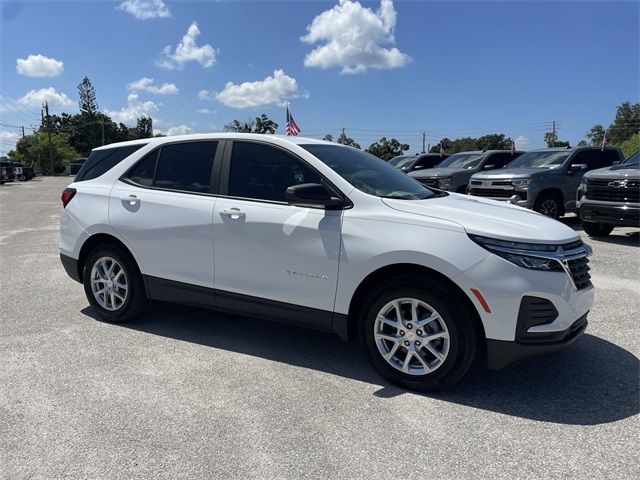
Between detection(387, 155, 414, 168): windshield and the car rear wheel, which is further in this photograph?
detection(387, 155, 414, 168): windshield

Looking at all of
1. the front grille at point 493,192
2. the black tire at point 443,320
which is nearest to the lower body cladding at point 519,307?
the black tire at point 443,320

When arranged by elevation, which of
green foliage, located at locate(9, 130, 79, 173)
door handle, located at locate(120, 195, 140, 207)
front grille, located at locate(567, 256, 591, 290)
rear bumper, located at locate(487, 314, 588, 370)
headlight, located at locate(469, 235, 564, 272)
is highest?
green foliage, located at locate(9, 130, 79, 173)

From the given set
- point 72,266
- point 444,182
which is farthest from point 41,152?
point 72,266

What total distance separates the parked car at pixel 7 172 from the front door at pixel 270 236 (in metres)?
43.0

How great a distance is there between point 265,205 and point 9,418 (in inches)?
87.3

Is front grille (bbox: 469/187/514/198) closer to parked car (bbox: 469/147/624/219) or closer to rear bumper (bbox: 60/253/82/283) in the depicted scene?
parked car (bbox: 469/147/624/219)

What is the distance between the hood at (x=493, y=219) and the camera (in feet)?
10.7

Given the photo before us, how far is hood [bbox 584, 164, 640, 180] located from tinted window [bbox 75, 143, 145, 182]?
8110 millimetres

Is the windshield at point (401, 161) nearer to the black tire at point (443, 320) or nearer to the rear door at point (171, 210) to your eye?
the rear door at point (171, 210)

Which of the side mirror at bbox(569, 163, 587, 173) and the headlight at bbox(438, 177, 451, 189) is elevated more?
the side mirror at bbox(569, 163, 587, 173)

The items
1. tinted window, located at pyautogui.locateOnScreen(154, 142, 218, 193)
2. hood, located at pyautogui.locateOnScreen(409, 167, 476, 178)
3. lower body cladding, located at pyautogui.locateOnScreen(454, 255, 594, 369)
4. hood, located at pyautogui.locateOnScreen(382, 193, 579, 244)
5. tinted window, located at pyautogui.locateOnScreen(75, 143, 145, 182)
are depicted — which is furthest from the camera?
hood, located at pyautogui.locateOnScreen(409, 167, 476, 178)

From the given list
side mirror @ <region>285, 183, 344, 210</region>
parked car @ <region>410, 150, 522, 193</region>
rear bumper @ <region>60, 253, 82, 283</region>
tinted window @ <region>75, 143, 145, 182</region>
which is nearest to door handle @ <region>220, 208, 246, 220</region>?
side mirror @ <region>285, 183, 344, 210</region>

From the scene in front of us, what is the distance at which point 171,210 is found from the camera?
440 cm

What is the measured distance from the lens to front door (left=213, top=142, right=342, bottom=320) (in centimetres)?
370
